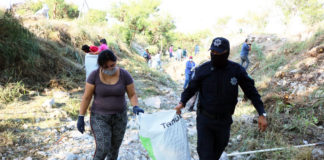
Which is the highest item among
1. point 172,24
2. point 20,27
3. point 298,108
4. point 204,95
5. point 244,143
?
point 172,24

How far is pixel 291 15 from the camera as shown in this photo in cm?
2445

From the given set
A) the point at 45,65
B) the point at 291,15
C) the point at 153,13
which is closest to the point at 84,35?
the point at 45,65

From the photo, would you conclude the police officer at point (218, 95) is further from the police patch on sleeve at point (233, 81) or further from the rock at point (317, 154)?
the rock at point (317, 154)

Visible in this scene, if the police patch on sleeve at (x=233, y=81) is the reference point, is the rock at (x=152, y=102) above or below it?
below

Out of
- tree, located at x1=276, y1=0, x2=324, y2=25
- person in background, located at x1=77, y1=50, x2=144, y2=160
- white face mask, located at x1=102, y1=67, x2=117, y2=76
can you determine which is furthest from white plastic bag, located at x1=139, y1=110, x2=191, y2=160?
tree, located at x1=276, y1=0, x2=324, y2=25

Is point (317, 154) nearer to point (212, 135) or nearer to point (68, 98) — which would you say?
point (212, 135)

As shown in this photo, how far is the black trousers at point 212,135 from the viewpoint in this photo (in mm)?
2076

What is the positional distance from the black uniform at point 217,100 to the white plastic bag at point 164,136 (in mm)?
200

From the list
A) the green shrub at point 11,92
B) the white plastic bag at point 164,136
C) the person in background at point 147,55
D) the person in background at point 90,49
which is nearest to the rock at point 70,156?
the white plastic bag at point 164,136

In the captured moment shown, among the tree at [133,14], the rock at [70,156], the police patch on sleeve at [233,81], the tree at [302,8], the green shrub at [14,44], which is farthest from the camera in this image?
the tree at [302,8]

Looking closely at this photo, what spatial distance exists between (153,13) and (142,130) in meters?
25.2

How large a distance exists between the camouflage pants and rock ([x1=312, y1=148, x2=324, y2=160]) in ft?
8.03

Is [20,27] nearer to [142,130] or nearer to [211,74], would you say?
[142,130]

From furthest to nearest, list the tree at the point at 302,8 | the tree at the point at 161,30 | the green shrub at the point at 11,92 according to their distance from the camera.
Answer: the tree at the point at 161,30 < the tree at the point at 302,8 < the green shrub at the point at 11,92
